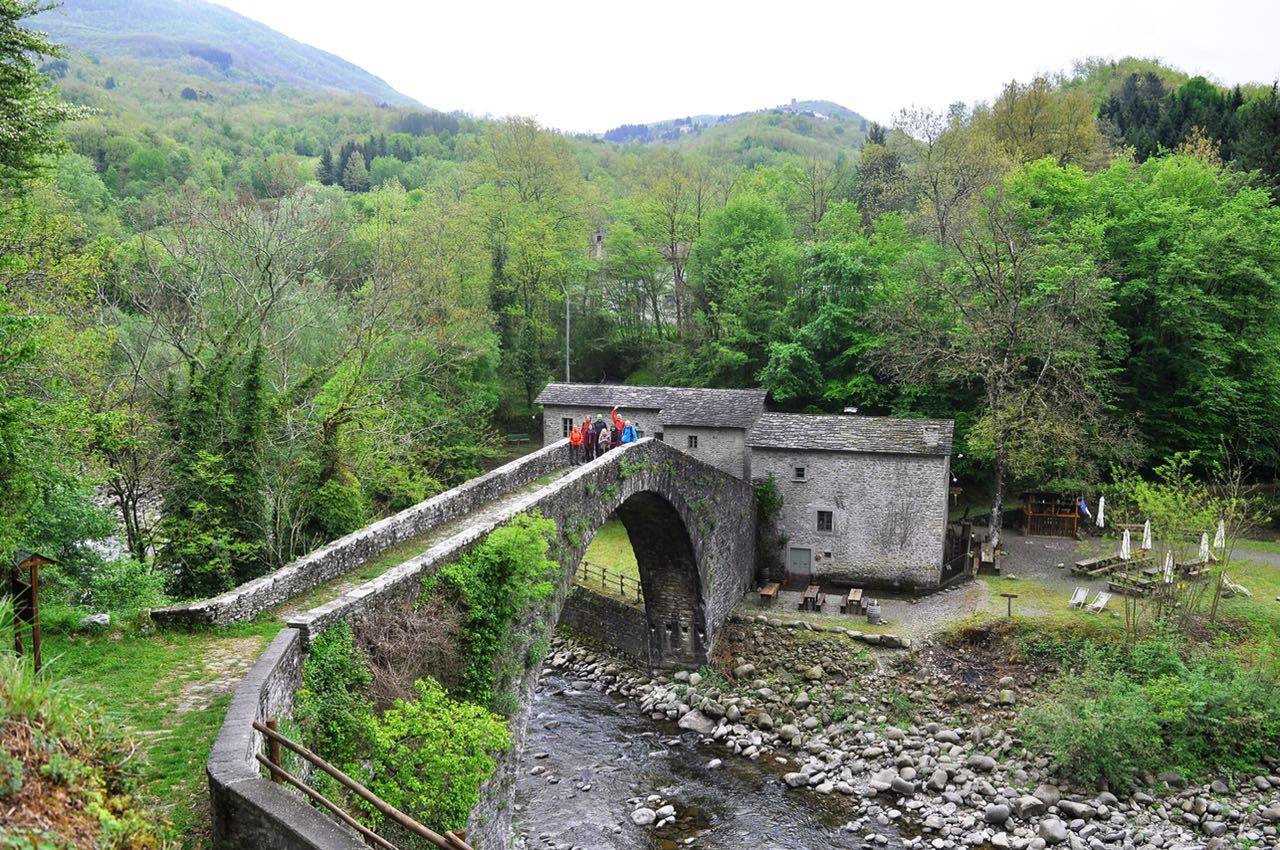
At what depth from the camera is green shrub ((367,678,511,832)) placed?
10430mm

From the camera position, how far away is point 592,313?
49.0 m

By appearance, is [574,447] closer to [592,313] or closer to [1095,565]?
[1095,565]

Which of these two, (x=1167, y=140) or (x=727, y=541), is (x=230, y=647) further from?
(x=1167, y=140)

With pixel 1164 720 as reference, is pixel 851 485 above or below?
above

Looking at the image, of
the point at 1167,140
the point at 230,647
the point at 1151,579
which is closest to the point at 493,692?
the point at 230,647

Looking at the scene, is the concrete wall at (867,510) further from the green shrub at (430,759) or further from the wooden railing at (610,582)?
the green shrub at (430,759)

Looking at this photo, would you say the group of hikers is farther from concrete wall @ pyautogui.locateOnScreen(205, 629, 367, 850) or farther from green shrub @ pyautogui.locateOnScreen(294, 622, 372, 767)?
concrete wall @ pyautogui.locateOnScreen(205, 629, 367, 850)

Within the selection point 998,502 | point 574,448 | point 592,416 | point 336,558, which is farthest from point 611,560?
point 336,558

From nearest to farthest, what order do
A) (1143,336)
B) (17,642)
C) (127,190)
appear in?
(17,642) → (1143,336) → (127,190)

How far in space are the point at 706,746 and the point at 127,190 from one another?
2362 inches

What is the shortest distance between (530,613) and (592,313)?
34557mm

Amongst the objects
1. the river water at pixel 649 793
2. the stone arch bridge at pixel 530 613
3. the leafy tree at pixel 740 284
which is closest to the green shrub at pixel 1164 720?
the river water at pixel 649 793

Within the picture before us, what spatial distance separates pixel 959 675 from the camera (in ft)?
80.5

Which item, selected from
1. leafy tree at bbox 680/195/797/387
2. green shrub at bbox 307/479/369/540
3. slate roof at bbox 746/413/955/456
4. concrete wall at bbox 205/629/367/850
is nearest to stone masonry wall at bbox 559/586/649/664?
slate roof at bbox 746/413/955/456
